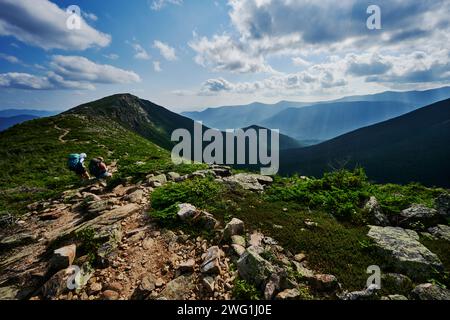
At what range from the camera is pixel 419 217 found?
9.55m

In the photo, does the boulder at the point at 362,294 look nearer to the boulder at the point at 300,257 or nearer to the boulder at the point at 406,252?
the boulder at the point at 300,257

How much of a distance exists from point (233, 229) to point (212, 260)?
1.51 meters

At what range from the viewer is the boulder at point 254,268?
6.10 metres

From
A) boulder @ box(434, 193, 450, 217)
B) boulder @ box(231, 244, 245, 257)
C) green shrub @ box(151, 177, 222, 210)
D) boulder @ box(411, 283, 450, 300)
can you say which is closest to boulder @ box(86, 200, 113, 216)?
green shrub @ box(151, 177, 222, 210)

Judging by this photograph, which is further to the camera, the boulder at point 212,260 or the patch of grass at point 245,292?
the boulder at point 212,260

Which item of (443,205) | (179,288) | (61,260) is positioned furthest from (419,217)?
(61,260)

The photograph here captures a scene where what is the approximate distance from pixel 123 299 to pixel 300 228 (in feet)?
19.2

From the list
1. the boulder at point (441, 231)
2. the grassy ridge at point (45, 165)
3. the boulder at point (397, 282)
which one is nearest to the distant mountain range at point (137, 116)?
the grassy ridge at point (45, 165)

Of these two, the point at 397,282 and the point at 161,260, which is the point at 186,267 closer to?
the point at 161,260

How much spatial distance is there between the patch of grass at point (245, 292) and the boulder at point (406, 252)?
4.13m

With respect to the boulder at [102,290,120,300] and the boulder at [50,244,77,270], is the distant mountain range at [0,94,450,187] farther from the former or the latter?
the boulder at [102,290,120,300]

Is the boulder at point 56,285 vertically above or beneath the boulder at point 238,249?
beneath

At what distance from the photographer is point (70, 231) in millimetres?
8586

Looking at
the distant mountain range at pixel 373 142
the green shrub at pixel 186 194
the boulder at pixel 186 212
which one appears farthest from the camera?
the distant mountain range at pixel 373 142
